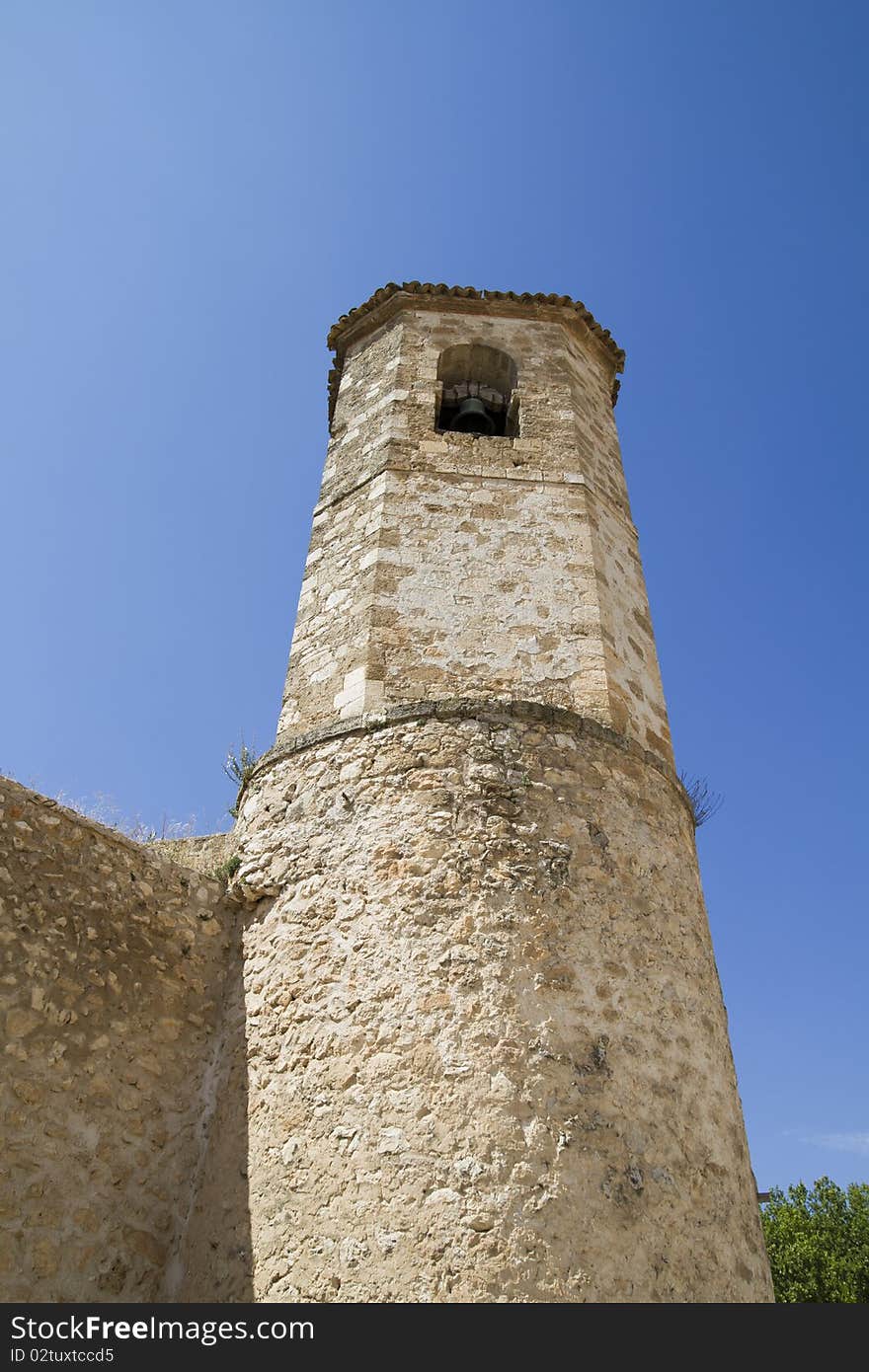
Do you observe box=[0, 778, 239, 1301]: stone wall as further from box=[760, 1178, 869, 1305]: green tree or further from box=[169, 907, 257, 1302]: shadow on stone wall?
box=[760, 1178, 869, 1305]: green tree

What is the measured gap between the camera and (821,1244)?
15.2 metres

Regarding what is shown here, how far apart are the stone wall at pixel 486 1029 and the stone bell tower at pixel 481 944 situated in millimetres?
12

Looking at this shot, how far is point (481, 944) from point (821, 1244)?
14628 mm

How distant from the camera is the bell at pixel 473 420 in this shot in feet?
26.8

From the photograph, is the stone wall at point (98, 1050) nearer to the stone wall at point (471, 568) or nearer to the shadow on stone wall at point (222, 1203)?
the shadow on stone wall at point (222, 1203)

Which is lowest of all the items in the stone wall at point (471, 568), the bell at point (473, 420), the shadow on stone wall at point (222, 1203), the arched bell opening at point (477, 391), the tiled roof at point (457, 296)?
the shadow on stone wall at point (222, 1203)

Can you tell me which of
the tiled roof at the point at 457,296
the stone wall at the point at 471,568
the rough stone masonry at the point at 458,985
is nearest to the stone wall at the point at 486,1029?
the rough stone masonry at the point at 458,985

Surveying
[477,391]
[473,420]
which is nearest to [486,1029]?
[473,420]

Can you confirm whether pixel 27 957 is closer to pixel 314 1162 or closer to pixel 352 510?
pixel 314 1162

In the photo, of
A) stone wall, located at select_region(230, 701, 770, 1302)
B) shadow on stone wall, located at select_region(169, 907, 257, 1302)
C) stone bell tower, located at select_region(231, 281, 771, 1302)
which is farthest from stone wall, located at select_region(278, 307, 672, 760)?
shadow on stone wall, located at select_region(169, 907, 257, 1302)

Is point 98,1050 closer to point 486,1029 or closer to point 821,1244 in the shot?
point 486,1029

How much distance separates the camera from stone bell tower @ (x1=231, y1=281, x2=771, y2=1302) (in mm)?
3732
